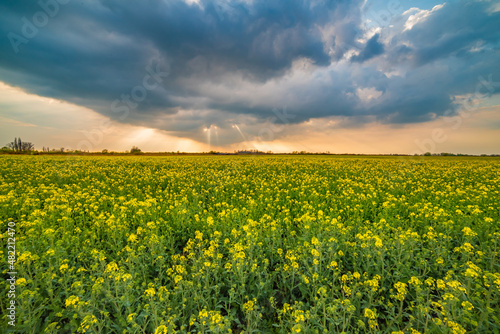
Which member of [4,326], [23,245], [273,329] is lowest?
[273,329]

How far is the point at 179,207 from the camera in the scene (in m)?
8.22

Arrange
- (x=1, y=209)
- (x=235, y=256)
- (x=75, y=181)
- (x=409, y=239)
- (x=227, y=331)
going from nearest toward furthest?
A: (x=227, y=331)
(x=235, y=256)
(x=409, y=239)
(x=1, y=209)
(x=75, y=181)

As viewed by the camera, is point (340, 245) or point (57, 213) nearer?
point (340, 245)

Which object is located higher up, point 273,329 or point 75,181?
point 75,181

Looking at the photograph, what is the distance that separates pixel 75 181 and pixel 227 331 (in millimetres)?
16667

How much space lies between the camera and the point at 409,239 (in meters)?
5.24

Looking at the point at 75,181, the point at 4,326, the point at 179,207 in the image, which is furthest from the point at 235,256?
the point at 75,181

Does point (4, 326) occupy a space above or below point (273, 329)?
above

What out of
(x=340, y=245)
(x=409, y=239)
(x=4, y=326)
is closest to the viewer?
(x=4, y=326)

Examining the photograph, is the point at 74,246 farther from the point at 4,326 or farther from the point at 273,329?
the point at 273,329

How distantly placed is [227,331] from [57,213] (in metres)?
8.00

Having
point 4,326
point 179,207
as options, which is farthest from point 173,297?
point 179,207

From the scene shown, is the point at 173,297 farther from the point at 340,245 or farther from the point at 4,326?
the point at 340,245

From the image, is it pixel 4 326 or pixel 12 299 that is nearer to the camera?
pixel 4 326
